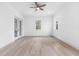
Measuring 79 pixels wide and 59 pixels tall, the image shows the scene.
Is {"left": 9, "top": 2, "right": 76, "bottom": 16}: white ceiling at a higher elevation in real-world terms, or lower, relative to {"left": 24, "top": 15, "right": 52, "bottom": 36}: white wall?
higher

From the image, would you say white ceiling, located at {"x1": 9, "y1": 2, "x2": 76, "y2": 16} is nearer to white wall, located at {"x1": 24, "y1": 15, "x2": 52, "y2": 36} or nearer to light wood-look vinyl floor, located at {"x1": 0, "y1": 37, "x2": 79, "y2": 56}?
light wood-look vinyl floor, located at {"x1": 0, "y1": 37, "x2": 79, "y2": 56}

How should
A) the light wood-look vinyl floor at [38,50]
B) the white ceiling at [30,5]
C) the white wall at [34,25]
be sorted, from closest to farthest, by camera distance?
the light wood-look vinyl floor at [38,50] → the white ceiling at [30,5] → the white wall at [34,25]

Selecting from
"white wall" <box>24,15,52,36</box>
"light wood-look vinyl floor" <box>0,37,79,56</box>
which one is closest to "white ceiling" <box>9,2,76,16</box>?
"light wood-look vinyl floor" <box>0,37,79,56</box>

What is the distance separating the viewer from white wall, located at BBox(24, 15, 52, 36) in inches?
451

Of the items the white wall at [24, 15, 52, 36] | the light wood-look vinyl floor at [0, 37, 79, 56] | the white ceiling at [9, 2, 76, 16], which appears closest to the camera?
the light wood-look vinyl floor at [0, 37, 79, 56]

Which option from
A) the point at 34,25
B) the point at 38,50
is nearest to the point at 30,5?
the point at 38,50

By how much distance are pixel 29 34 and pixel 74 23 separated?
7.04 metres

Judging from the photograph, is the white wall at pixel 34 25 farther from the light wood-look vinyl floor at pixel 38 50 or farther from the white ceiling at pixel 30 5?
the light wood-look vinyl floor at pixel 38 50

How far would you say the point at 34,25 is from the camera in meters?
11.5

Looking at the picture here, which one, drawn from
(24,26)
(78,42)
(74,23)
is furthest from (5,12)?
(24,26)

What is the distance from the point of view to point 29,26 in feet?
37.7

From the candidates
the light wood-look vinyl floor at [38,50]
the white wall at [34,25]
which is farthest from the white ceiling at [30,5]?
the white wall at [34,25]

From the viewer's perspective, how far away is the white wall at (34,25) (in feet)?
37.6

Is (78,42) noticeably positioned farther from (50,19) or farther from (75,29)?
(50,19)
